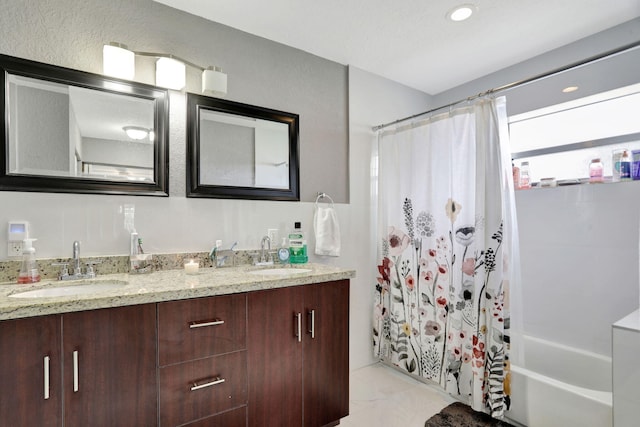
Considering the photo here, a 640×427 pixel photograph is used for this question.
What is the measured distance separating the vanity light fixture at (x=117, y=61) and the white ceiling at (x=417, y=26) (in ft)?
1.40

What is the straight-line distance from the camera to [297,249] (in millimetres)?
2123

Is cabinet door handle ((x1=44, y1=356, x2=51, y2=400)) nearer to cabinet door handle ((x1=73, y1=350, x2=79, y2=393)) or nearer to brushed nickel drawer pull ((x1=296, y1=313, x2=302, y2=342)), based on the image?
cabinet door handle ((x1=73, y1=350, x2=79, y2=393))

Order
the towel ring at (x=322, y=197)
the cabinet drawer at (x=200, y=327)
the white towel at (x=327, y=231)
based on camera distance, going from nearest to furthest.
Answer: the cabinet drawer at (x=200, y=327)
the white towel at (x=327, y=231)
the towel ring at (x=322, y=197)

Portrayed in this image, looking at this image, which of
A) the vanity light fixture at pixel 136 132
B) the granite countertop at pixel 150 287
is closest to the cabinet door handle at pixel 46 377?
the granite countertop at pixel 150 287

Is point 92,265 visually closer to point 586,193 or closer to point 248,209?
point 248,209

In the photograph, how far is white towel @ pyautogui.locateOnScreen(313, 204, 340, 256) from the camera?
2.24 metres

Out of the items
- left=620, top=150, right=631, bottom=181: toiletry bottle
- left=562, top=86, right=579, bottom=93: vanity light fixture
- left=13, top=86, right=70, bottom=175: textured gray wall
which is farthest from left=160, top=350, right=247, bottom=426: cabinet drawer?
left=562, top=86, right=579, bottom=93: vanity light fixture

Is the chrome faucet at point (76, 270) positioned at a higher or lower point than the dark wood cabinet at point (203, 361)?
higher

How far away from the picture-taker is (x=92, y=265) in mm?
1546

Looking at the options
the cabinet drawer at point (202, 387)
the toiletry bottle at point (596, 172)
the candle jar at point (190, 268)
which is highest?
the toiletry bottle at point (596, 172)

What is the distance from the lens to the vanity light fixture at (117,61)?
1.57 m

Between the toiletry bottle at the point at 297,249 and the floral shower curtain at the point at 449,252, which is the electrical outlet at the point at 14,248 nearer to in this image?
the toiletry bottle at the point at 297,249

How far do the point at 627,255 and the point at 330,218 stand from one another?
1.87 meters

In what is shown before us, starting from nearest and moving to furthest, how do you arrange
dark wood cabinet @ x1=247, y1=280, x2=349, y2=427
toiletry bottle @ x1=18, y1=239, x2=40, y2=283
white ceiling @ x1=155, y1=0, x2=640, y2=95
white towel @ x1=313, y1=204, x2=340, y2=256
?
1. toiletry bottle @ x1=18, y1=239, x2=40, y2=283
2. dark wood cabinet @ x1=247, y1=280, x2=349, y2=427
3. white ceiling @ x1=155, y1=0, x2=640, y2=95
4. white towel @ x1=313, y1=204, x2=340, y2=256
